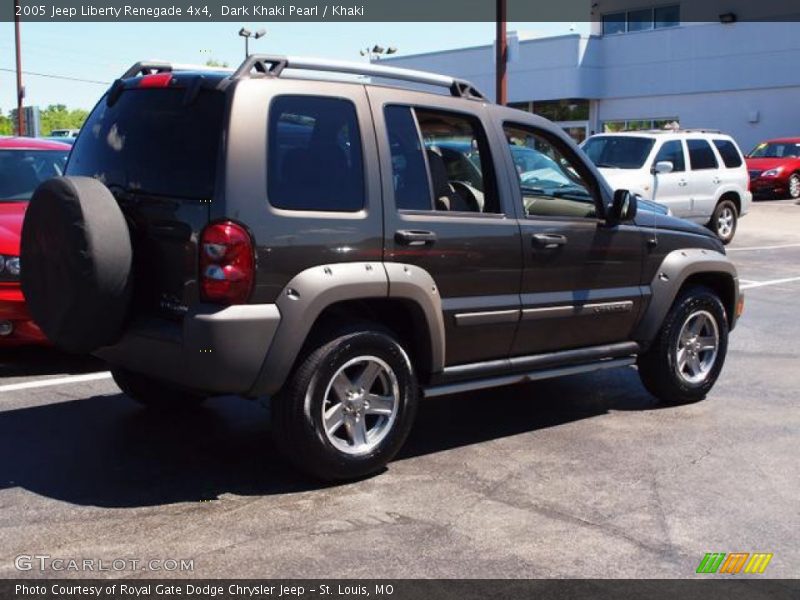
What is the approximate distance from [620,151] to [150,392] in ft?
39.3

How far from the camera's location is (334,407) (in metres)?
4.84

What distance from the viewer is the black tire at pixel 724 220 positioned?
57.3 feet

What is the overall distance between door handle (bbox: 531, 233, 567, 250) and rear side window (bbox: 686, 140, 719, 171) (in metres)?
11.9

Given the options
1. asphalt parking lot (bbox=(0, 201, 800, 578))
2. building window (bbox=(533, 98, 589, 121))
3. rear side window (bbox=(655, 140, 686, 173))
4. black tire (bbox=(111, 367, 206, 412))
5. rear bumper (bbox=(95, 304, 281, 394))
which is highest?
building window (bbox=(533, 98, 589, 121))

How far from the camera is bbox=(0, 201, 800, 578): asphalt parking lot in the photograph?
4051mm

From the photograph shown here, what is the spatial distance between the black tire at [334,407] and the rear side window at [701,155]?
13081mm

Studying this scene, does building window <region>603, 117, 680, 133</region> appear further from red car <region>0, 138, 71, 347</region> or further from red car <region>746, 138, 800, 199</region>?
red car <region>0, 138, 71, 347</region>

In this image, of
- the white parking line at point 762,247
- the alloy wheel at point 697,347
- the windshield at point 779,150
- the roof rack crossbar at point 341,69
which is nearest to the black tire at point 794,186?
the windshield at point 779,150

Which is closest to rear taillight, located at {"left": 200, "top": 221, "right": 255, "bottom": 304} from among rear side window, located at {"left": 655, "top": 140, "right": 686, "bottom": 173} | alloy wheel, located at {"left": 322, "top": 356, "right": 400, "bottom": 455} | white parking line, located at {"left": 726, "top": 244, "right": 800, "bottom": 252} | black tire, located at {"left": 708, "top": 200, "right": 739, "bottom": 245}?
alloy wheel, located at {"left": 322, "top": 356, "right": 400, "bottom": 455}

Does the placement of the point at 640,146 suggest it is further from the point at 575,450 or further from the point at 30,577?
the point at 30,577

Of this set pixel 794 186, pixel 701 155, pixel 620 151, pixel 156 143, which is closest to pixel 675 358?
pixel 156 143

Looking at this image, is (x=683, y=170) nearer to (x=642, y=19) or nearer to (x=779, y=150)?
(x=779, y=150)

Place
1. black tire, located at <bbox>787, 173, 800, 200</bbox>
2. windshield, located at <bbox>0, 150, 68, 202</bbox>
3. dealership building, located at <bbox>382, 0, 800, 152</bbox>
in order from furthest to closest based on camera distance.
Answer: dealership building, located at <bbox>382, 0, 800, 152</bbox>, black tire, located at <bbox>787, 173, 800, 200</bbox>, windshield, located at <bbox>0, 150, 68, 202</bbox>

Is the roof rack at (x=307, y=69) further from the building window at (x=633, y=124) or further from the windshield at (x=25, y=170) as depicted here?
the building window at (x=633, y=124)
